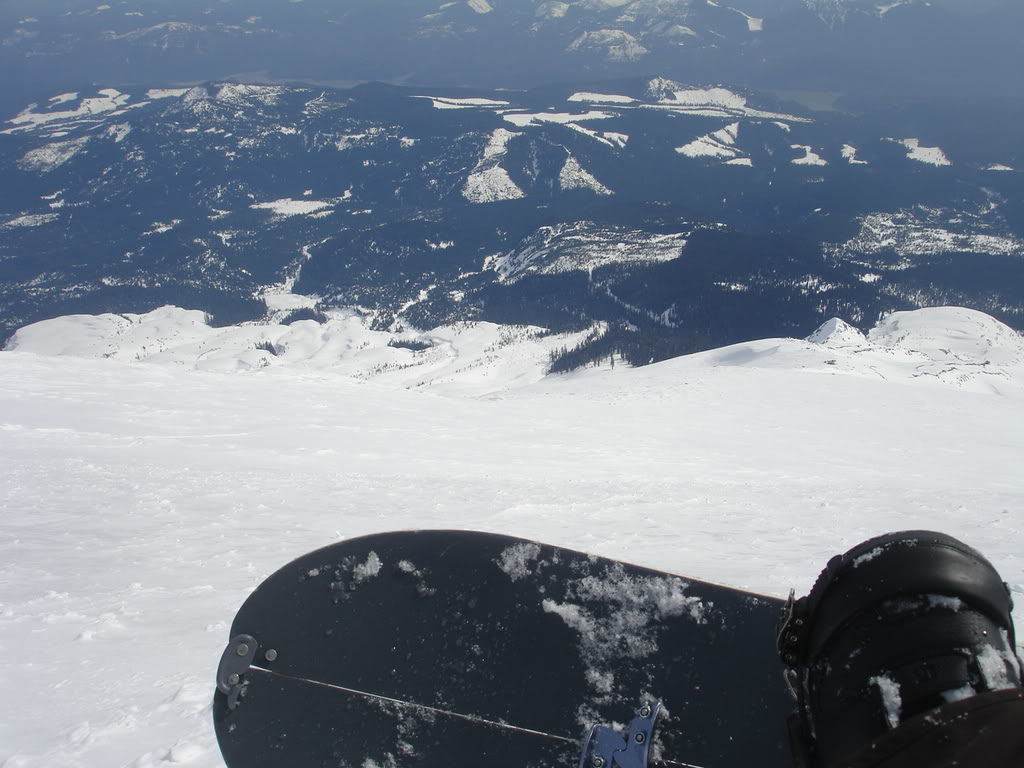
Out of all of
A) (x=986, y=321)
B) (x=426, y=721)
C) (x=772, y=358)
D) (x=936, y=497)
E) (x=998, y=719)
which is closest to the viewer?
(x=998, y=719)

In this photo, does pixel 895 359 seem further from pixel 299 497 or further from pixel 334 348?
pixel 334 348

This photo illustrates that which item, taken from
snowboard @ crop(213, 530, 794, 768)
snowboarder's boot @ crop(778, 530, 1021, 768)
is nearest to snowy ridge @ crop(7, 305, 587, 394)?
snowboard @ crop(213, 530, 794, 768)

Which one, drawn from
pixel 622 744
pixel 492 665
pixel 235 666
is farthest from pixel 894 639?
pixel 235 666

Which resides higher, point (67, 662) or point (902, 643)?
point (902, 643)

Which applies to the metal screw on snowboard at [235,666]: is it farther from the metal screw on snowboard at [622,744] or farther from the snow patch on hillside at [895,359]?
the snow patch on hillside at [895,359]

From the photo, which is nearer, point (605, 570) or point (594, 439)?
point (605, 570)

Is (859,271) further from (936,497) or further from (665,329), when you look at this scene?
(936,497)

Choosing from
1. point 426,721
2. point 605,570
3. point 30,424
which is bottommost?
point 30,424

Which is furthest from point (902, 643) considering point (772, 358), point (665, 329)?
point (665, 329)

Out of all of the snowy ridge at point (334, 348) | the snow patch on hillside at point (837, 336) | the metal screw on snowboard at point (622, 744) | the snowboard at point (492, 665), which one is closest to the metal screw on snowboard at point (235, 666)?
the snowboard at point (492, 665)
